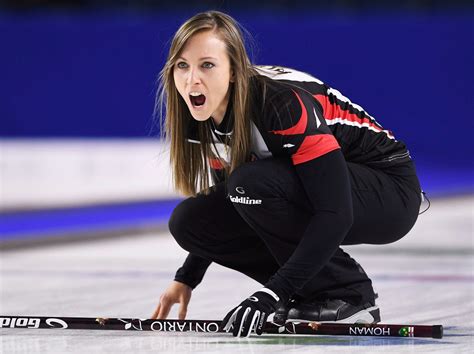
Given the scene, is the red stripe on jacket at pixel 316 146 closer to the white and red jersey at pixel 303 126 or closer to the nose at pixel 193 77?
the white and red jersey at pixel 303 126

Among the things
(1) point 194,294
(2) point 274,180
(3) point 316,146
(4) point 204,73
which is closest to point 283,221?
(2) point 274,180

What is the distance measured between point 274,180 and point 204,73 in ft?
0.82

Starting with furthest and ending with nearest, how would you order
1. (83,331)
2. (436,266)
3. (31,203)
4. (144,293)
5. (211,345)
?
(31,203) → (436,266) → (144,293) → (83,331) → (211,345)

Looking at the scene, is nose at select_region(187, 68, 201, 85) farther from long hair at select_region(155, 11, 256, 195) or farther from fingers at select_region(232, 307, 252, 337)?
fingers at select_region(232, 307, 252, 337)

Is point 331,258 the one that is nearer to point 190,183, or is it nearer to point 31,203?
point 190,183

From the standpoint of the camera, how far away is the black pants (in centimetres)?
191

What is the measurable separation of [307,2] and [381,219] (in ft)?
25.9

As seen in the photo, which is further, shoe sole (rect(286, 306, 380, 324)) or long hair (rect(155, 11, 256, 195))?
shoe sole (rect(286, 306, 380, 324))

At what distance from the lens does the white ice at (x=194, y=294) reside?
5.80ft

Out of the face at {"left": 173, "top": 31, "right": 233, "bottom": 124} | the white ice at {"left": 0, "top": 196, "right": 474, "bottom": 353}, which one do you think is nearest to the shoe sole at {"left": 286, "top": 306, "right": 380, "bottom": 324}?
the white ice at {"left": 0, "top": 196, "right": 474, "bottom": 353}

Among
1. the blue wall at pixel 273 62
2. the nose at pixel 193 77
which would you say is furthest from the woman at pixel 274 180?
the blue wall at pixel 273 62

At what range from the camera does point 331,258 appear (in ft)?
6.51

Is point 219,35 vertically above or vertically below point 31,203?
above

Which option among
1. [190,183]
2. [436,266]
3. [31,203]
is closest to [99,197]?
[31,203]
